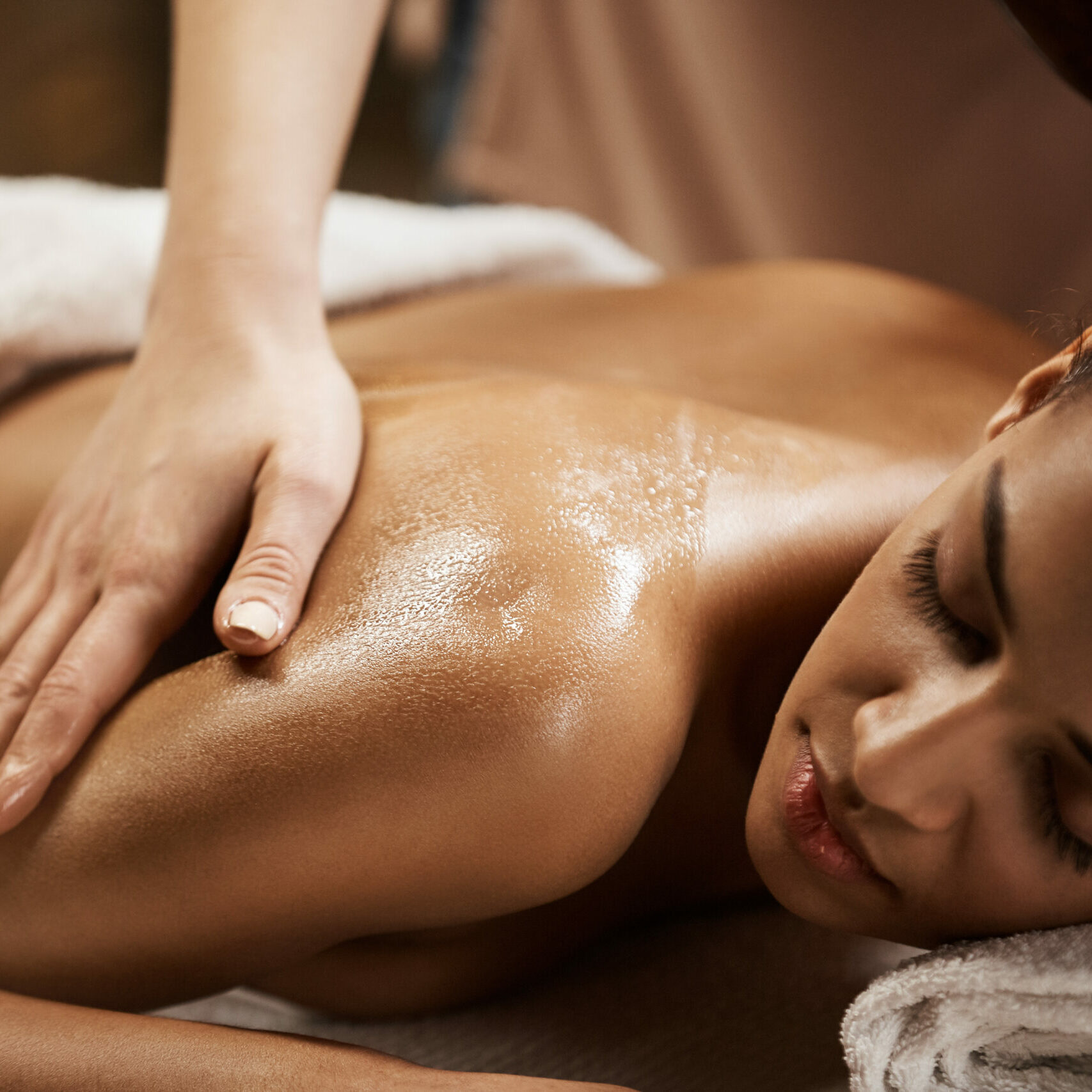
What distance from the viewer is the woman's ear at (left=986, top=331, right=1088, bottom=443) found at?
635 mm

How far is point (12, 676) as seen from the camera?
2.07ft

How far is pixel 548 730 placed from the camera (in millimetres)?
553

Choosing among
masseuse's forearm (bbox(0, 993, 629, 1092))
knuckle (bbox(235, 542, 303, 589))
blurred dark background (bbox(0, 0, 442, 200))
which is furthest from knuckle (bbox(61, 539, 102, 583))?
blurred dark background (bbox(0, 0, 442, 200))

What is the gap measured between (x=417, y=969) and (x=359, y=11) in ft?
2.51

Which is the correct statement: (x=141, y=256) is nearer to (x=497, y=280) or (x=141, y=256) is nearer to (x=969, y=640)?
(x=497, y=280)

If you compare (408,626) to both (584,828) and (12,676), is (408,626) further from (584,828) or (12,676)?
(12,676)

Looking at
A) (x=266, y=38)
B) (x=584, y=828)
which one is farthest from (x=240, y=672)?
(x=266, y=38)

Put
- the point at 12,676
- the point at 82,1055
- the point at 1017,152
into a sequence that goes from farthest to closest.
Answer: the point at 1017,152, the point at 12,676, the point at 82,1055

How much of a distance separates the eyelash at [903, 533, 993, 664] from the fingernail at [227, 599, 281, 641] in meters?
0.34

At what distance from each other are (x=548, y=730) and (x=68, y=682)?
0.90ft

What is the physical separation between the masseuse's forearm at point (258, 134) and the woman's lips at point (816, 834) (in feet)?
1.57

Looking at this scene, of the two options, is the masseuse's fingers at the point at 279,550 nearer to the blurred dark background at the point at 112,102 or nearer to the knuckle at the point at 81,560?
the knuckle at the point at 81,560

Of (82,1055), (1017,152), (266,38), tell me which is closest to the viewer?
(82,1055)

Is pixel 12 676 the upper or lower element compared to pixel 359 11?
lower
